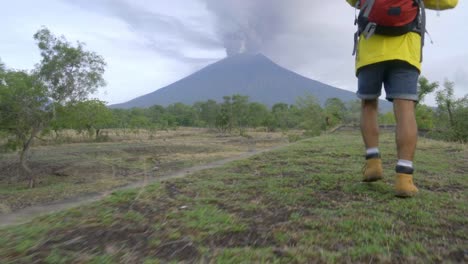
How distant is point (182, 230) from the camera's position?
1.58 metres

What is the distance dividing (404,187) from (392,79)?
764mm

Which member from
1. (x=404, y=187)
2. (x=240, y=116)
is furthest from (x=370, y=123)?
(x=240, y=116)

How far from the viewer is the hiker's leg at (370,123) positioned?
2674mm

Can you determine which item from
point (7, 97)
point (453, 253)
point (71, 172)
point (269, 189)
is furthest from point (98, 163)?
point (453, 253)

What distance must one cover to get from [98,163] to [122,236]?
16751 mm

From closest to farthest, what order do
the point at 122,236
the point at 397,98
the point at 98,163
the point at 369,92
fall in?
the point at 122,236
the point at 397,98
the point at 369,92
the point at 98,163

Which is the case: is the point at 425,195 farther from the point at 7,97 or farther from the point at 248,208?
the point at 7,97

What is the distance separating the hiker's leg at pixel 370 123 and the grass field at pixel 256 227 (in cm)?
34

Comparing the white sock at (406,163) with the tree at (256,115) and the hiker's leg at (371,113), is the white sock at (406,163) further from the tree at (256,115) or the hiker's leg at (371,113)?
the tree at (256,115)

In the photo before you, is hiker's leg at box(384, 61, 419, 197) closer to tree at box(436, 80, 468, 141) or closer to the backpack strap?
the backpack strap

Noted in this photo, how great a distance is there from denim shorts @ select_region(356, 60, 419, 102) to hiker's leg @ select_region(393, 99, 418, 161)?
55 mm

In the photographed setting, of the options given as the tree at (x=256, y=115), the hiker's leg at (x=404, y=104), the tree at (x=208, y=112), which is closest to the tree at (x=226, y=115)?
the tree at (x=208, y=112)

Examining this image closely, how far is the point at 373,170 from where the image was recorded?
2.54m

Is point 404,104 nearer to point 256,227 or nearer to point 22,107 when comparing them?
point 256,227
